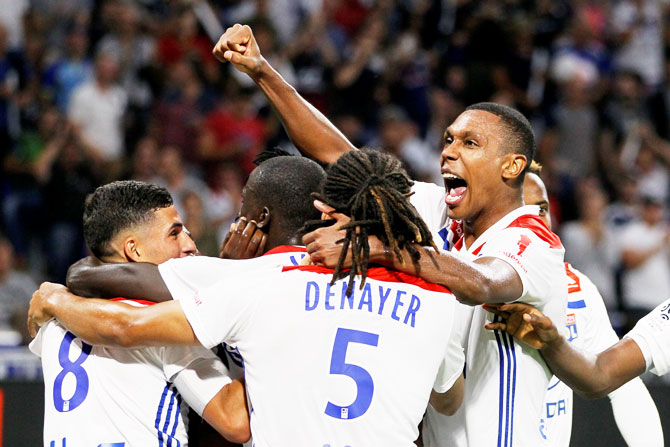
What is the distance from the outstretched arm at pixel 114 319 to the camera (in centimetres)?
281

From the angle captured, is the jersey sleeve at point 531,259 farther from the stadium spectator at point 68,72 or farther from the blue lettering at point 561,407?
the stadium spectator at point 68,72

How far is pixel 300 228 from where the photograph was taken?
10.2ft

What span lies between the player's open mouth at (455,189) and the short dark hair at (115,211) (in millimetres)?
1079

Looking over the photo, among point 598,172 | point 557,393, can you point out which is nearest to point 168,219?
point 557,393

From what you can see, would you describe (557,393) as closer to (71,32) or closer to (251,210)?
(251,210)

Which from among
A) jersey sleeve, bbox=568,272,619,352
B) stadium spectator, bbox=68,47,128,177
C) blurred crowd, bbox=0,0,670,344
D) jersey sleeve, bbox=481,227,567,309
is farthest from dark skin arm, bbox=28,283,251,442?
stadium spectator, bbox=68,47,128,177

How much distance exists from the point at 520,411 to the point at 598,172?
6308 mm

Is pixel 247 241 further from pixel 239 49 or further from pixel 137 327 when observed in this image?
pixel 239 49

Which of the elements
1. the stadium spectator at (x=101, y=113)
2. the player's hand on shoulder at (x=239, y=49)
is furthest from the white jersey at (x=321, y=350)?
the stadium spectator at (x=101, y=113)

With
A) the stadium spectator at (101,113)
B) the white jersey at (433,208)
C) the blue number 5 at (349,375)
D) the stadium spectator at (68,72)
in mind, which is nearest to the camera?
the blue number 5 at (349,375)

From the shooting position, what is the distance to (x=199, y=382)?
302cm

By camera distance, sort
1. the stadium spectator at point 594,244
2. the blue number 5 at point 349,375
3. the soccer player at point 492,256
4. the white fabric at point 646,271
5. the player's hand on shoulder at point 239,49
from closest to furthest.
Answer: the blue number 5 at point 349,375 → the soccer player at point 492,256 → the player's hand on shoulder at point 239,49 → the white fabric at point 646,271 → the stadium spectator at point 594,244

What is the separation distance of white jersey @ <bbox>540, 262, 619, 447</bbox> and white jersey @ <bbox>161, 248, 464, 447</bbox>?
1269 mm

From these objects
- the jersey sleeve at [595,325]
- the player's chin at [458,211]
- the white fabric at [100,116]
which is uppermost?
the white fabric at [100,116]
